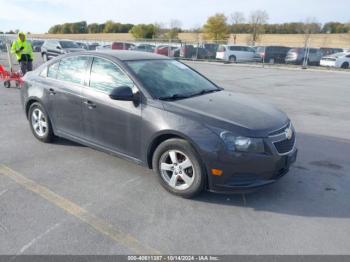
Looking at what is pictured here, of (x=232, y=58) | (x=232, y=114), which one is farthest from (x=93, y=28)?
(x=232, y=114)

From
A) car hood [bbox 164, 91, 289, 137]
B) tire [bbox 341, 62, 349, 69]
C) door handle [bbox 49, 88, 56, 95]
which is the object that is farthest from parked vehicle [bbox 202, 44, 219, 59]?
car hood [bbox 164, 91, 289, 137]

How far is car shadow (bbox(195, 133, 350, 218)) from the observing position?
3.48 meters

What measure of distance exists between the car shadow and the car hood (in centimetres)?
74

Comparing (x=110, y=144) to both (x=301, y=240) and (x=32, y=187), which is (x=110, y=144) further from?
(x=301, y=240)

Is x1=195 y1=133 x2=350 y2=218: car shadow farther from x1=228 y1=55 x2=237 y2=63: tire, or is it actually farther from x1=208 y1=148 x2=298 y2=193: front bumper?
x1=228 y1=55 x2=237 y2=63: tire

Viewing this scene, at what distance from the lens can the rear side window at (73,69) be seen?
453cm

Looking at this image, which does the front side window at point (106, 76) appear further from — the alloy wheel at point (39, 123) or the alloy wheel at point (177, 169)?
the alloy wheel at point (39, 123)

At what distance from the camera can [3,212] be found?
3266 millimetres

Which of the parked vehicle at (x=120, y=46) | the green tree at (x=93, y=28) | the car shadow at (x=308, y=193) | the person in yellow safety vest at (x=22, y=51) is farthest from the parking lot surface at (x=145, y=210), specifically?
the green tree at (x=93, y=28)

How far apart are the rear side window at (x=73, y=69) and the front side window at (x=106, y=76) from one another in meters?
0.22

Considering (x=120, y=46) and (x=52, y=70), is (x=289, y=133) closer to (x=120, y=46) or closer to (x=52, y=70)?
(x=52, y=70)

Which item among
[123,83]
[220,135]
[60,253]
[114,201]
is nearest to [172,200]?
[114,201]

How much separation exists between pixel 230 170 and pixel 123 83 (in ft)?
5.76

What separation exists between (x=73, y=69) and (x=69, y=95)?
43 cm
